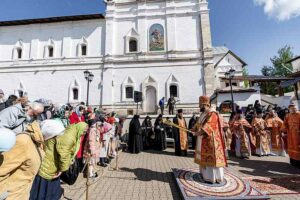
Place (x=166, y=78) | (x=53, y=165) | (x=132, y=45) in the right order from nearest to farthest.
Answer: (x=53, y=165) < (x=166, y=78) < (x=132, y=45)

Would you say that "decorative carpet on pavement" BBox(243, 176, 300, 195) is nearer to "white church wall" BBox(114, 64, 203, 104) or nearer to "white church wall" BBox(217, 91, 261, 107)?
"white church wall" BBox(217, 91, 261, 107)

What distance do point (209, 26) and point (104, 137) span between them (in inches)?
735

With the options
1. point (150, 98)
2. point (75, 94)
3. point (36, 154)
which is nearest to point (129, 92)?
point (150, 98)

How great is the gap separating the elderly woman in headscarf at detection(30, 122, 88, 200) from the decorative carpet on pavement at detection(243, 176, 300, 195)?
4.29 m

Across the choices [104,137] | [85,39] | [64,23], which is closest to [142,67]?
[85,39]

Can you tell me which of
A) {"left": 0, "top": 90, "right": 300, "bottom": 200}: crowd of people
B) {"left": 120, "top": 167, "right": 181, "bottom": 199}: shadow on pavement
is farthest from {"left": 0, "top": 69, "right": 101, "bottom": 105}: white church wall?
{"left": 120, "top": 167, "right": 181, "bottom": 199}: shadow on pavement

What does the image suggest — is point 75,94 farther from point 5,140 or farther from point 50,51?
point 5,140

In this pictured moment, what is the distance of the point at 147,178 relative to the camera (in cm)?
576

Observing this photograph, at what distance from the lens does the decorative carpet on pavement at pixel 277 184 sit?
456 cm

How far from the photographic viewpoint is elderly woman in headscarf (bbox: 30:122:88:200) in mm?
2732

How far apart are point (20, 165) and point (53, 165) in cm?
90

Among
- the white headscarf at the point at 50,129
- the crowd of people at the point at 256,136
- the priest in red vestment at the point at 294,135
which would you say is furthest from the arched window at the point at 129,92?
the white headscarf at the point at 50,129

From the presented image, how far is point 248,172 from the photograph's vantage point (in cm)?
635

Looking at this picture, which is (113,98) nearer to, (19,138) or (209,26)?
(209,26)
